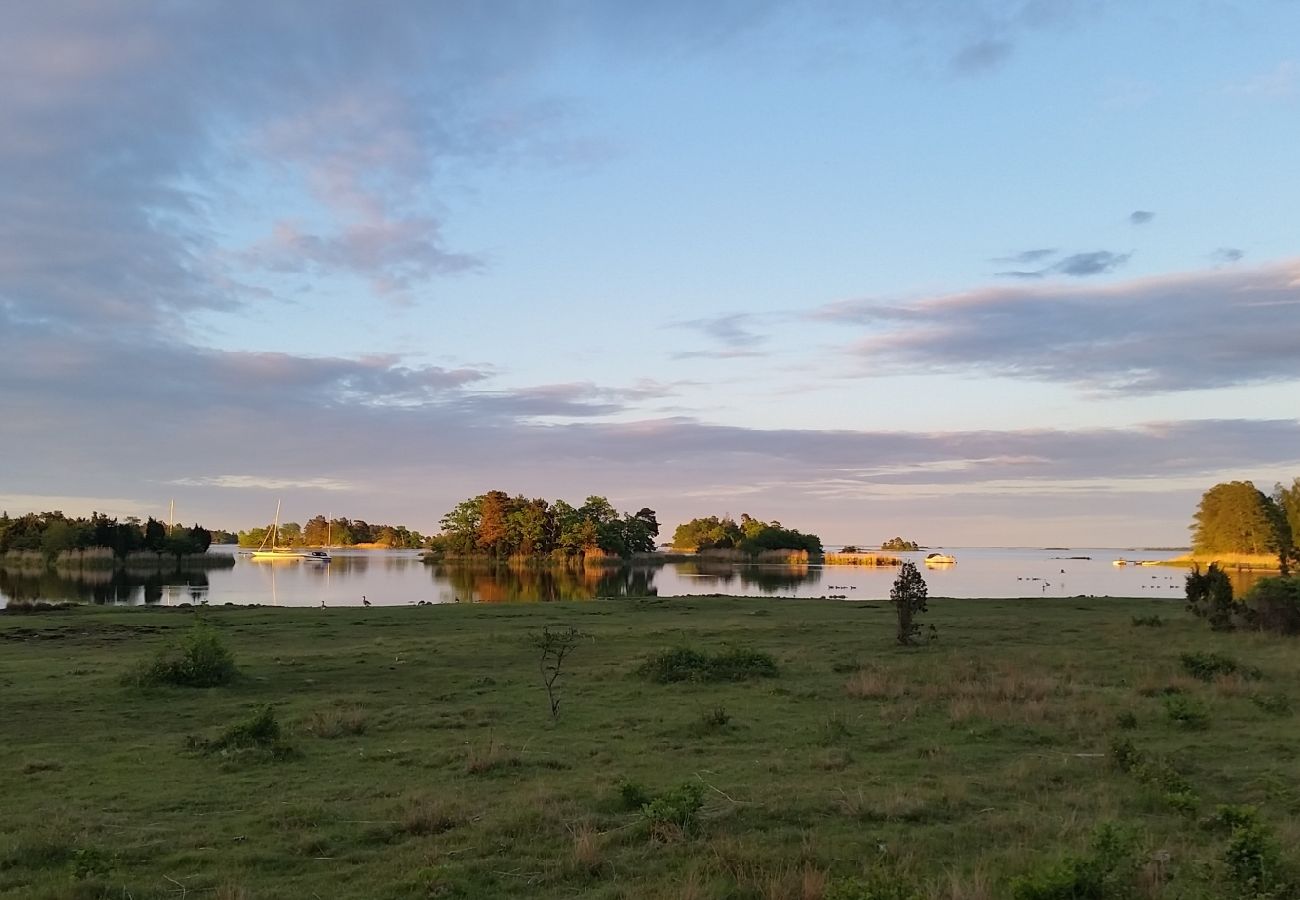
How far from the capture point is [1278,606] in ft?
89.2

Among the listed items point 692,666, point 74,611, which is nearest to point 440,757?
point 692,666

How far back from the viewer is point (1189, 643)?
2541 cm

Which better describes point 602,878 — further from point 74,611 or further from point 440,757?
point 74,611

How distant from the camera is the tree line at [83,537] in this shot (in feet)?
344

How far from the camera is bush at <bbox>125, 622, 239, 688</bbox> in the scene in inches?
746

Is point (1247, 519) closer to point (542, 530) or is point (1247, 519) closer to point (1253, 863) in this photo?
point (542, 530)

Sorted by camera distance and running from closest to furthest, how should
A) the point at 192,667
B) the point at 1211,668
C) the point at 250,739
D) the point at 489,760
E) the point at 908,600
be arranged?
the point at 489,760 → the point at 250,739 → the point at 192,667 → the point at 1211,668 → the point at 908,600

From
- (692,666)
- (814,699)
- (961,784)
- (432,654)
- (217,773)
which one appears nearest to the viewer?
(961,784)

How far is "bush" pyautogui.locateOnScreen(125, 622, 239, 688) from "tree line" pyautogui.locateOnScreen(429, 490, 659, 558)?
12068 centimetres

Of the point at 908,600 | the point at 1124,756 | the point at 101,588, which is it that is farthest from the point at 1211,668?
the point at 101,588

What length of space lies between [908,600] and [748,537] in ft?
490

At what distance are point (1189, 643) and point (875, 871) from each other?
23.0m

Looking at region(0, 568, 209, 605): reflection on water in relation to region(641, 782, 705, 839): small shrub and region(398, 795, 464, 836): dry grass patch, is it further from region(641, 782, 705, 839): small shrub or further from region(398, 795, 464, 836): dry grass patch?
region(641, 782, 705, 839): small shrub

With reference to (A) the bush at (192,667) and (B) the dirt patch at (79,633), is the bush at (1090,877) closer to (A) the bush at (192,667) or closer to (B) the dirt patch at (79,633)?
(A) the bush at (192,667)
